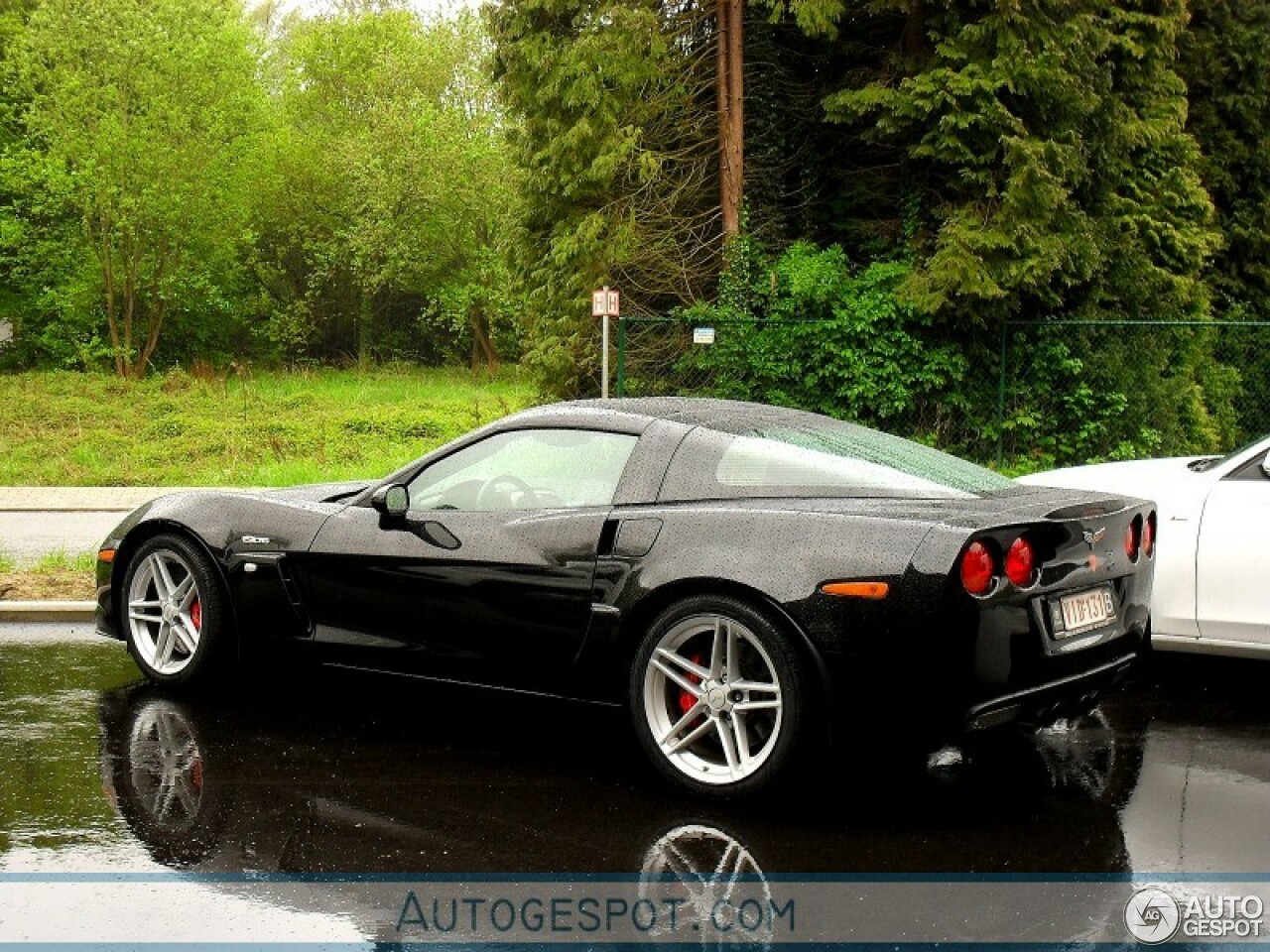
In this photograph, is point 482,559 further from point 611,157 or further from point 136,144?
point 136,144

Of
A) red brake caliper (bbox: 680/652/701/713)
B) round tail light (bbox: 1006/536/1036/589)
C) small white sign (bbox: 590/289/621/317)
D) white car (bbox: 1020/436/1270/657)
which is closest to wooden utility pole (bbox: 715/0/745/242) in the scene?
small white sign (bbox: 590/289/621/317)

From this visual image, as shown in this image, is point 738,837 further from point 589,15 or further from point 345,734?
point 589,15

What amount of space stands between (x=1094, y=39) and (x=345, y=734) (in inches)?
631

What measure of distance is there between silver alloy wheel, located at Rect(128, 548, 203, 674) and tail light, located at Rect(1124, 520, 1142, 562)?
389 cm

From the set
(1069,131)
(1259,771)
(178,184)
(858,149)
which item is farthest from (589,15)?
(178,184)

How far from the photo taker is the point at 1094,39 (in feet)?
62.5

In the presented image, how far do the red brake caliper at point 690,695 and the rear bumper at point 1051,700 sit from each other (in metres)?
0.95

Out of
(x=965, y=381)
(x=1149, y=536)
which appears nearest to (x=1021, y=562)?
(x=1149, y=536)

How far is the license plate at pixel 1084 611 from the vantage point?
17.1 feet

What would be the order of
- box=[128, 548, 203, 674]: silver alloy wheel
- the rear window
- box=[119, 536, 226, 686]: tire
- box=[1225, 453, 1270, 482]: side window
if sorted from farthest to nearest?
box=[1225, 453, 1270, 482]: side window
box=[128, 548, 203, 674]: silver alloy wheel
box=[119, 536, 226, 686]: tire
the rear window

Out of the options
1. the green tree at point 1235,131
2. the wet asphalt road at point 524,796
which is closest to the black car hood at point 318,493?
the wet asphalt road at point 524,796

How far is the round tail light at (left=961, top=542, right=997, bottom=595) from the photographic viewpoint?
4.91 meters

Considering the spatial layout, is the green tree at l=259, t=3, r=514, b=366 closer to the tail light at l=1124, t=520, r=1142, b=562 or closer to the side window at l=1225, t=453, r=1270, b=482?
the side window at l=1225, t=453, r=1270, b=482

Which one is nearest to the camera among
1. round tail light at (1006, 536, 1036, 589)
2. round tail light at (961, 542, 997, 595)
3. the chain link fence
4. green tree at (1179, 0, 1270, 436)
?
round tail light at (961, 542, 997, 595)
